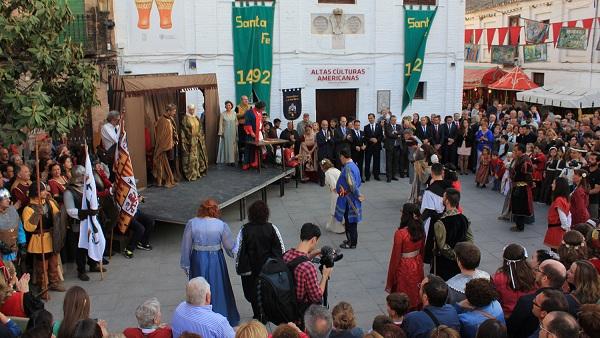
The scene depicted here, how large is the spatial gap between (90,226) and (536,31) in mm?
23155

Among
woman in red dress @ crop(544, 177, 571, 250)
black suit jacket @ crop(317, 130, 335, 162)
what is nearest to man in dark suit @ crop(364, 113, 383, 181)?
black suit jacket @ crop(317, 130, 335, 162)

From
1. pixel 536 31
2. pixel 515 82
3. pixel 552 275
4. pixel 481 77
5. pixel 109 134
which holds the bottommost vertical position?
pixel 552 275

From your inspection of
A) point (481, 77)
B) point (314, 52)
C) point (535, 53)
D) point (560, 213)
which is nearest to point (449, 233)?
point (560, 213)

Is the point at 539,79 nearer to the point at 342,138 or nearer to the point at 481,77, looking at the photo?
the point at 481,77

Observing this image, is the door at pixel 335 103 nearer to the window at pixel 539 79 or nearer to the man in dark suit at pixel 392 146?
the man in dark suit at pixel 392 146

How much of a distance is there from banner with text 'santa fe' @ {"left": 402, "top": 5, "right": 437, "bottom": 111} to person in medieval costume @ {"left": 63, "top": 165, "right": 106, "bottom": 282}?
42.9ft

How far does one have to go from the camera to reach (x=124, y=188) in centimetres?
1023

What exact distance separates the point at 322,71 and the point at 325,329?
15.4m

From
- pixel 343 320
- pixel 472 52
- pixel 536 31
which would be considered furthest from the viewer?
pixel 472 52

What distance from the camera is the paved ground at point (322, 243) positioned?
8641 mm

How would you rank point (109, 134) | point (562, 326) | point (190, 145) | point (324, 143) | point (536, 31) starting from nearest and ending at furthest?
point (562, 326), point (109, 134), point (190, 145), point (324, 143), point (536, 31)

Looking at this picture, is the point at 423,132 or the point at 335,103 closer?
the point at 423,132

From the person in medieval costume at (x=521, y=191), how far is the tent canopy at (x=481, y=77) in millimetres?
17764

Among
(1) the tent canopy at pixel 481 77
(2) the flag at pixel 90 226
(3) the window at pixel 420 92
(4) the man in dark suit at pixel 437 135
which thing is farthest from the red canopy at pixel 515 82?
(2) the flag at pixel 90 226
